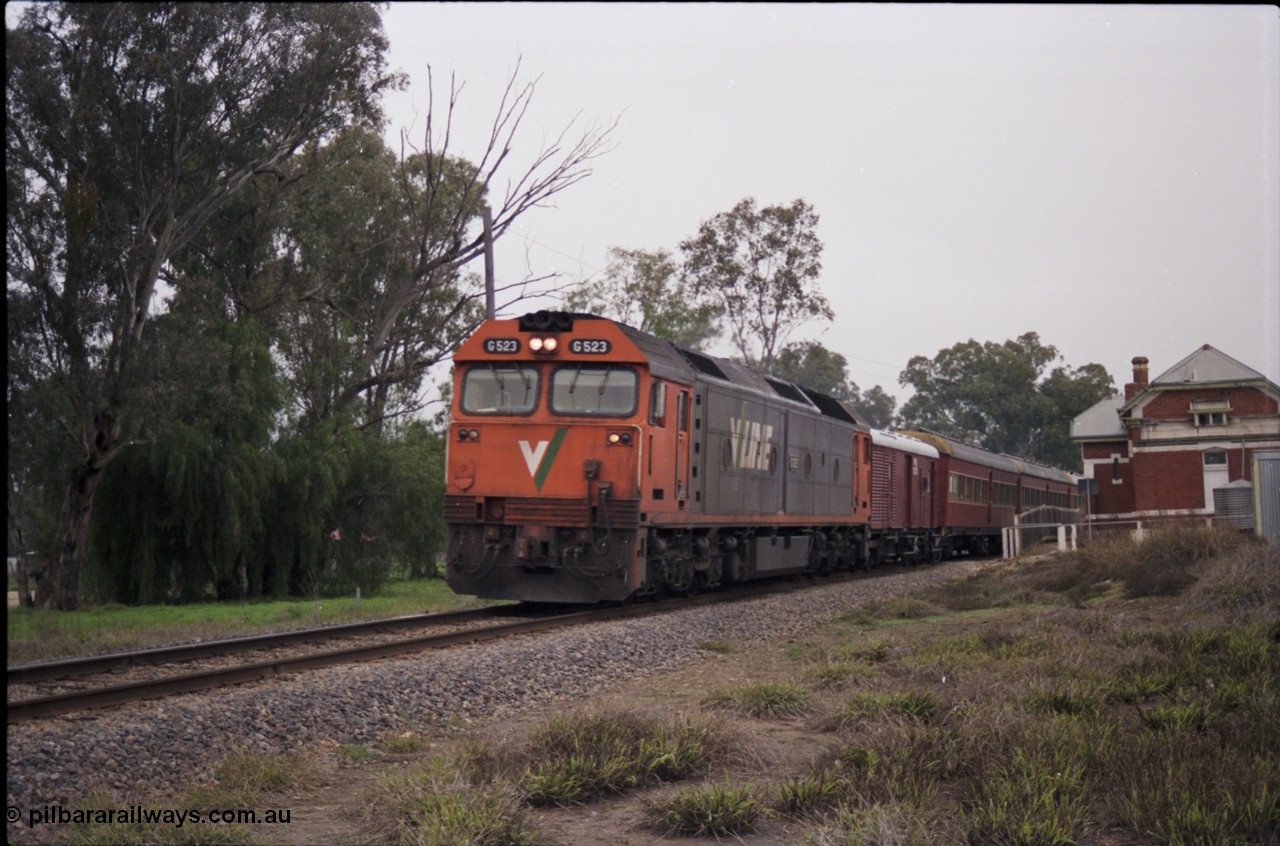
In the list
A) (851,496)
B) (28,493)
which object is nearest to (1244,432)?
(851,496)

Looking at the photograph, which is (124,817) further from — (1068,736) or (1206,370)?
(1206,370)

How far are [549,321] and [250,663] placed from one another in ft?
20.2

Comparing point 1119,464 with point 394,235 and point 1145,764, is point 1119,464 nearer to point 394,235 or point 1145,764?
point 394,235

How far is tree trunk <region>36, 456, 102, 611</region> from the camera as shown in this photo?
2108 cm

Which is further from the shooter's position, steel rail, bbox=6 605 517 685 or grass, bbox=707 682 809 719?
steel rail, bbox=6 605 517 685

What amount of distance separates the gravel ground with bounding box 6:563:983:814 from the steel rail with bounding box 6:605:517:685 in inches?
63.2

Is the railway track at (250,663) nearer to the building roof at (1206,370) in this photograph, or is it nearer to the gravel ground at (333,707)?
the gravel ground at (333,707)

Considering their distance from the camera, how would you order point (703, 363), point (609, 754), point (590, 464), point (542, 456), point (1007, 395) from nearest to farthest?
point (609, 754) < point (590, 464) < point (542, 456) < point (703, 363) < point (1007, 395)

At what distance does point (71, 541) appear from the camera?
2112 cm

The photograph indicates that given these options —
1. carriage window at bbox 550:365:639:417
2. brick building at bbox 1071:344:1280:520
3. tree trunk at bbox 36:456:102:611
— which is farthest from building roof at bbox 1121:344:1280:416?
tree trunk at bbox 36:456:102:611

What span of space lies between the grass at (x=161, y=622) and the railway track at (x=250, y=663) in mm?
1594

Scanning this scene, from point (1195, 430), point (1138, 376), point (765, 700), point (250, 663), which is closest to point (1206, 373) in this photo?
point (1195, 430)

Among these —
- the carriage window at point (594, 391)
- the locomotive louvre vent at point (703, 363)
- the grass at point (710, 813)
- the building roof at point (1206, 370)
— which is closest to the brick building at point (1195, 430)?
the building roof at point (1206, 370)

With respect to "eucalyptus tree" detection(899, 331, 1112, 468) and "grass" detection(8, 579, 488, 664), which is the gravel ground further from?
"eucalyptus tree" detection(899, 331, 1112, 468)
